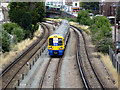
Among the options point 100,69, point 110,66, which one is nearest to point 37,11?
point 110,66

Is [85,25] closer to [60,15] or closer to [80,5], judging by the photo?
[60,15]

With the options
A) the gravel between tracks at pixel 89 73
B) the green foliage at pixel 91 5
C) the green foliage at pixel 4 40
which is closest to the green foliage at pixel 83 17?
the gravel between tracks at pixel 89 73

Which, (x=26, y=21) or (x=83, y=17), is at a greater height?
(x=83, y=17)

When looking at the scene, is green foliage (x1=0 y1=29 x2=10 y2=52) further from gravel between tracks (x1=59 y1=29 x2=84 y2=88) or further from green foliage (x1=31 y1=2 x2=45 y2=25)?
green foliage (x1=31 y1=2 x2=45 y2=25)

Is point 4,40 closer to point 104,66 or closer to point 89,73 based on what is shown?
point 89,73

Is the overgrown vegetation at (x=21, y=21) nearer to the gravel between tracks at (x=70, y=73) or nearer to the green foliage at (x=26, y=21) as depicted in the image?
the green foliage at (x=26, y=21)

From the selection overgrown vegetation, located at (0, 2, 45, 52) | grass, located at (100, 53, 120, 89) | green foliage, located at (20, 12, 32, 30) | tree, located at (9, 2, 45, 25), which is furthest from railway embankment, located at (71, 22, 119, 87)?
tree, located at (9, 2, 45, 25)

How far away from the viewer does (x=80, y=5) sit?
306ft

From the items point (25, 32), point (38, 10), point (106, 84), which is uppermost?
point (38, 10)

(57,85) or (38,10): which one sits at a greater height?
(38,10)

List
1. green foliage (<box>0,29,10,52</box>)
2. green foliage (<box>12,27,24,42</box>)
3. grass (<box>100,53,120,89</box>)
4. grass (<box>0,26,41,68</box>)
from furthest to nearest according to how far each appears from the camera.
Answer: green foliage (<box>12,27,24,42</box>) → green foliage (<box>0,29,10,52</box>) → grass (<box>0,26,41,68</box>) → grass (<box>100,53,120,89</box>)

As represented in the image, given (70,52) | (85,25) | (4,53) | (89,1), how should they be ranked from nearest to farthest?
(4,53) < (70,52) < (85,25) < (89,1)

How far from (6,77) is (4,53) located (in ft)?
26.5

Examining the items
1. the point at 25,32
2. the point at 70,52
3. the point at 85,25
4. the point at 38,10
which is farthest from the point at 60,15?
the point at 70,52
